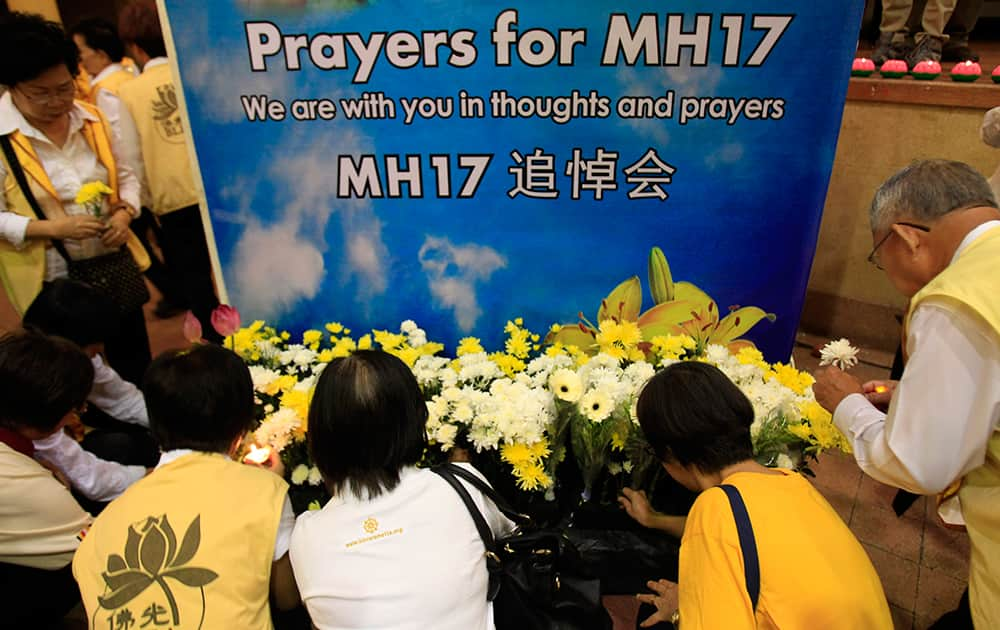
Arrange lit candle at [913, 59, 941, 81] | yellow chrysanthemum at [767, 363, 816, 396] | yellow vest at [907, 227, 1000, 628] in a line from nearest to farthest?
yellow vest at [907, 227, 1000, 628]
yellow chrysanthemum at [767, 363, 816, 396]
lit candle at [913, 59, 941, 81]

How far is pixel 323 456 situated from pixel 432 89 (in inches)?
47.3

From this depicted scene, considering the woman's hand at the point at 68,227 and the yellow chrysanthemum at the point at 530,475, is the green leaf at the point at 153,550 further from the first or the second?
the woman's hand at the point at 68,227

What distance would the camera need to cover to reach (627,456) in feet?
6.07

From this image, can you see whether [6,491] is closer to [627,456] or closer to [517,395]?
[517,395]

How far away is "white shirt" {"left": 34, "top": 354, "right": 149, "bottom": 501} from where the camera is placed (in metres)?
1.80

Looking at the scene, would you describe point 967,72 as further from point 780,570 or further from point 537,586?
point 537,586

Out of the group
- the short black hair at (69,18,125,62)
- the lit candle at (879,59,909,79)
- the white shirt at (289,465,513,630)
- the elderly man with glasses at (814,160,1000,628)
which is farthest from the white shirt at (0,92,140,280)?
the lit candle at (879,59,909,79)

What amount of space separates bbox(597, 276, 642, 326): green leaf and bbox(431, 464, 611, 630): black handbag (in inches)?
34.8

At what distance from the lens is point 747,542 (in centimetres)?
119

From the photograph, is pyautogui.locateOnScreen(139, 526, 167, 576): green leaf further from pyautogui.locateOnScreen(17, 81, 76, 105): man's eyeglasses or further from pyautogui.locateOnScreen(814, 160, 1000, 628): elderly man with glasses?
pyautogui.locateOnScreen(17, 81, 76, 105): man's eyeglasses

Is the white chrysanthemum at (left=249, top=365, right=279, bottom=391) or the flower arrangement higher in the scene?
the flower arrangement

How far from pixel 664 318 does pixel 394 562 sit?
4.40 feet

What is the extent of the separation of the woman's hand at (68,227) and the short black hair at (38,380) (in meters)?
0.70

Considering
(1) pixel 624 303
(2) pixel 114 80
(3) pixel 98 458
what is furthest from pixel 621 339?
(2) pixel 114 80
